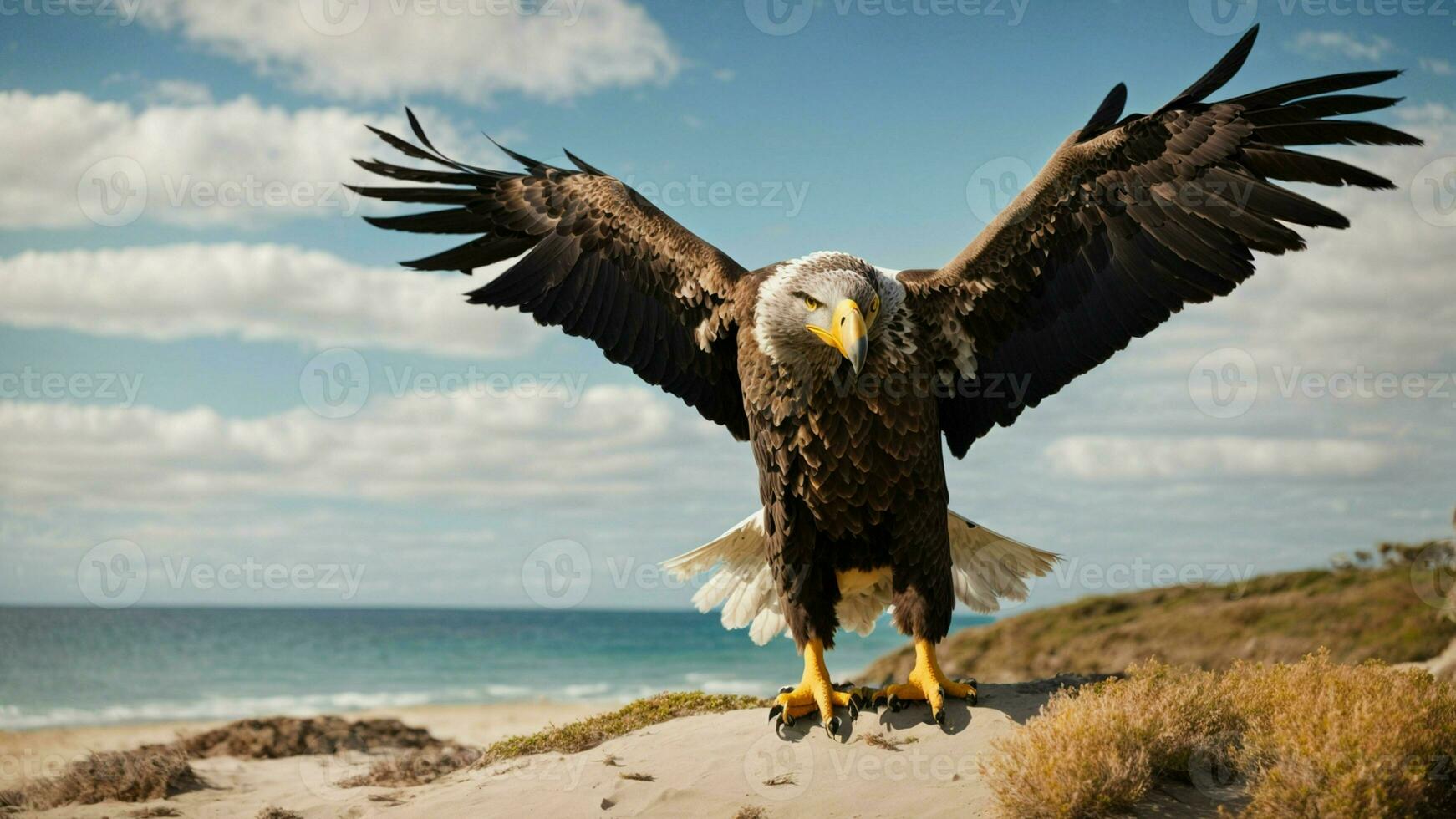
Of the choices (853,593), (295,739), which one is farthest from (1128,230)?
(295,739)

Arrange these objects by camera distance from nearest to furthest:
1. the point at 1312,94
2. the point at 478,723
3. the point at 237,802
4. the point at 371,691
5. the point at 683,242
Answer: the point at 1312,94 < the point at 683,242 < the point at 237,802 < the point at 478,723 < the point at 371,691

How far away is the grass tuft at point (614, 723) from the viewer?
701 centimetres

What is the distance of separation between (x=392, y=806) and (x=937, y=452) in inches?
165

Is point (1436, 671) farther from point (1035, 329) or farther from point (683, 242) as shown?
point (683, 242)

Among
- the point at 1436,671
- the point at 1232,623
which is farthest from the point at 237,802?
the point at 1232,623

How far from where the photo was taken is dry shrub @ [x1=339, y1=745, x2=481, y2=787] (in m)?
7.25

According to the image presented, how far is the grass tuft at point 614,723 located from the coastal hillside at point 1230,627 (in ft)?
28.8

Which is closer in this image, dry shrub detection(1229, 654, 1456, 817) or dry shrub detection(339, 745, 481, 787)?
dry shrub detection(1229, 654, 1456, 817)

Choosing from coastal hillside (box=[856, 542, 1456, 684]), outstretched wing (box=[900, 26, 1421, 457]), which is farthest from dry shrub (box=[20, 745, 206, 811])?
coastal hillside (box=[856, 542, 1456, 684])

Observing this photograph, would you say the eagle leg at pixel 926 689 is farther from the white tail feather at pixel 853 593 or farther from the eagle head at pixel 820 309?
the eagle head at pixel 820 309

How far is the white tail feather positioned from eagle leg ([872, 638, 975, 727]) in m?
0.74

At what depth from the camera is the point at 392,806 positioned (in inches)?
248

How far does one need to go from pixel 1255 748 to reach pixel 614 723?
173 inches

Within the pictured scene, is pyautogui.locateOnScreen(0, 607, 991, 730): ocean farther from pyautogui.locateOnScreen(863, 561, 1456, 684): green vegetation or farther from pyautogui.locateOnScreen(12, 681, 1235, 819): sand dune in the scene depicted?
pyautogui.locateOnScreen(12, 681, 1235, 819): sand dune
